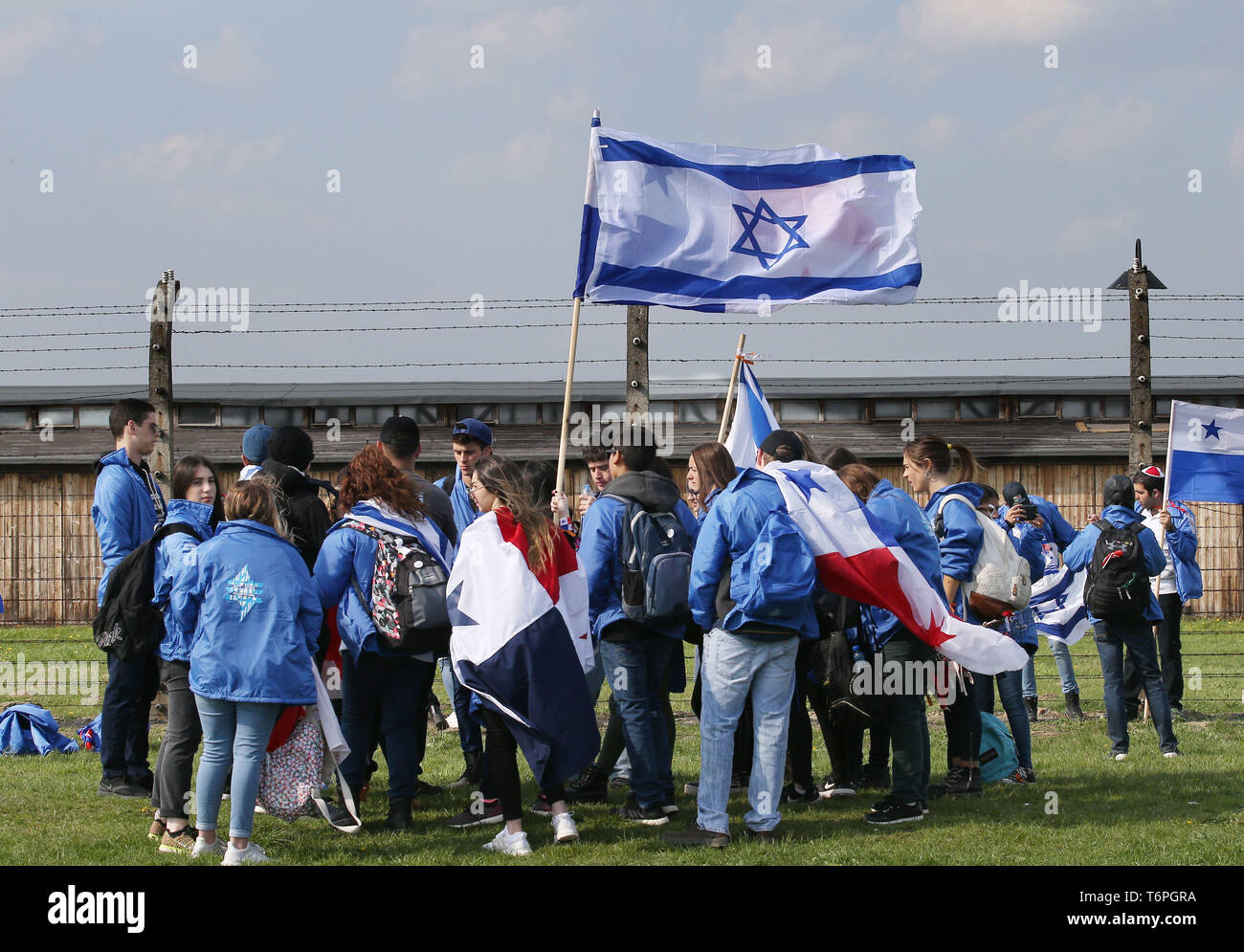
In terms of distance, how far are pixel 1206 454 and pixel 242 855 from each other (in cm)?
920

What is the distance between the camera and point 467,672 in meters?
5.35

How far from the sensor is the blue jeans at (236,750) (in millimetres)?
5090

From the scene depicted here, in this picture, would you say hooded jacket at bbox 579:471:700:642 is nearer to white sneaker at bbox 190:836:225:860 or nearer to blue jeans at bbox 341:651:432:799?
blue jeans at bbox 341:651:432:799

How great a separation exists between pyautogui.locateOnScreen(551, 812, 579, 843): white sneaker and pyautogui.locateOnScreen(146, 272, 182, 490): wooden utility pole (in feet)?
19.3

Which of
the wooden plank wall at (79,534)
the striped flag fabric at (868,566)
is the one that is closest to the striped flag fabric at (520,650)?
the striped flag fabric at (868,566)

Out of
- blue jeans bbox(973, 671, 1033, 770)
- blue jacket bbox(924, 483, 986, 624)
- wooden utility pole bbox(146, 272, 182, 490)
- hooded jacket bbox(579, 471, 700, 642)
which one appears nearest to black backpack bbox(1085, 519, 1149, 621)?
blue jeans bbox(973, 671, 1033, 770)

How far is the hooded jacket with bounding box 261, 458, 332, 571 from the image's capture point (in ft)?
20.2

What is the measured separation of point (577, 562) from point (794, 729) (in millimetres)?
1856

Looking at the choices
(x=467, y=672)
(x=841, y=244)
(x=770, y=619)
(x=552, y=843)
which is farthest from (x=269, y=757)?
(x=841, y=244)

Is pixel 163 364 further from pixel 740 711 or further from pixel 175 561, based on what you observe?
pixel 740 711

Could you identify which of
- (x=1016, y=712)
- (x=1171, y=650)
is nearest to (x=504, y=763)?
(x=1016, y=712)

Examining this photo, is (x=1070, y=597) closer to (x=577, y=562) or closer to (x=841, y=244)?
(x=841, y=244)

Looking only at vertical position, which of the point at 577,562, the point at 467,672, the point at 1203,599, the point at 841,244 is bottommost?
the point at 1203,599

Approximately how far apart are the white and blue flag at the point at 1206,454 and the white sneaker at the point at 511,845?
303 inches
